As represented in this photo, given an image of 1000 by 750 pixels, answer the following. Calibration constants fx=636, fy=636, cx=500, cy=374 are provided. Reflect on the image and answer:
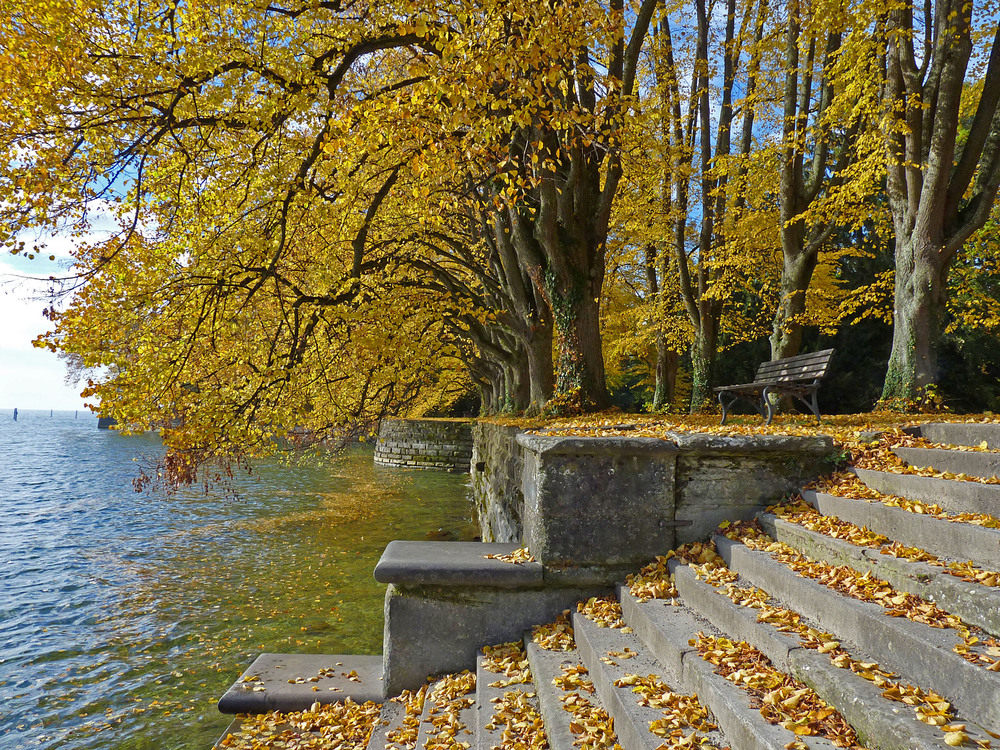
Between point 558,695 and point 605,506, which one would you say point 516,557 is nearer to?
point 605,506

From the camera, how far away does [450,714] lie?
3.73 metres

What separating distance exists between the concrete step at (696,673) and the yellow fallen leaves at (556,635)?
15.5 inches

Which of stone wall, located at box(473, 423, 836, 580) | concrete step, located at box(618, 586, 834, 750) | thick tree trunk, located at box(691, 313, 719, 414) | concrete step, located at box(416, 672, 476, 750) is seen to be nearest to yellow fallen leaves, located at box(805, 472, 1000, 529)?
stone wall, located at box(473, 423, 836, 580)

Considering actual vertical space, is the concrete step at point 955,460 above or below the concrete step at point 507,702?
above

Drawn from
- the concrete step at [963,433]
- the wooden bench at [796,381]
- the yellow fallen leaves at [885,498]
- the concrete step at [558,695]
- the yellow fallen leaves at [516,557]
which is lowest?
the concrete step at [558,695]

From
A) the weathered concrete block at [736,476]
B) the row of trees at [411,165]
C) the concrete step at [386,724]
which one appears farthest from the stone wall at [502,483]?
the concrete step at [386,724]

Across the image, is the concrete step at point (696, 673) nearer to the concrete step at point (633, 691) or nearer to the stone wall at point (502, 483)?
the concrete step at point (633, 691)

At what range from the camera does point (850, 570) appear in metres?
3.14

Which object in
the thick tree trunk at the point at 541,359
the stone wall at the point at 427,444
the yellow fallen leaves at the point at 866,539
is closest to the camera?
the yellow fallen leaves at the point at 866,539

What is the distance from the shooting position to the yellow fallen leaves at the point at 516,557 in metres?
4.46

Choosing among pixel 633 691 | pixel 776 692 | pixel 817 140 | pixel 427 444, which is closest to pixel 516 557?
pixel 633 691

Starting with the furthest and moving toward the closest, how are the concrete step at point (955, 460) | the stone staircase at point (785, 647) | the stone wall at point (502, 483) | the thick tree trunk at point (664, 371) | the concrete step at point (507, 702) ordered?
the thick tree trunk at point (664, 371), the stone wall at point (502, 483), the concrete step at point (955, 460), the concrete step at point (507, 702), the stone staircase at point (785, 647)

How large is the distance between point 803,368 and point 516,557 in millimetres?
4344

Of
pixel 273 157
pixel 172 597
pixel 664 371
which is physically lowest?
pixel 172 597
